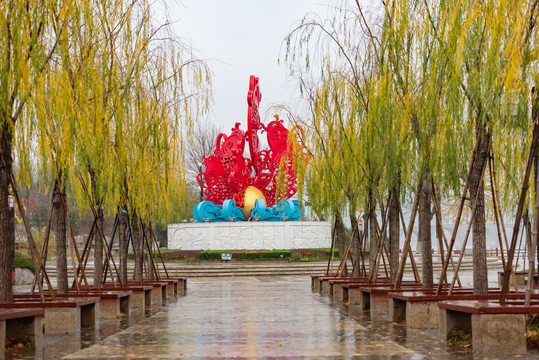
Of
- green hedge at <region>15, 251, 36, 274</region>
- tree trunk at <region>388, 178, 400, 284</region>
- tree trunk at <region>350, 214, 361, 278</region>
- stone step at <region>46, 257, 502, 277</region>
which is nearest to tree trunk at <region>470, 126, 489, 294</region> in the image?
tree trunk at <region>388, 178, 400, 284</region>

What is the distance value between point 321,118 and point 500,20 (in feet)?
26.8

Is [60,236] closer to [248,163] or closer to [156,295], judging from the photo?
[156,295]

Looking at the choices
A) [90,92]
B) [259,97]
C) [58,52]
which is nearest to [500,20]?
[58,52]

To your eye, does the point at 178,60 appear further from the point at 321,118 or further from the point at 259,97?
the point at 259,97

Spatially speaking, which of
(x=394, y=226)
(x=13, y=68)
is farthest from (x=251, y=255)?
(x=13, y=68)

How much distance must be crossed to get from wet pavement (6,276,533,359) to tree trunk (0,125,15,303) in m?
0.86

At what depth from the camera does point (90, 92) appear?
11273 millimetres

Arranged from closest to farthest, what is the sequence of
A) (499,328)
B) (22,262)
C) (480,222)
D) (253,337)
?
1. (499,328)
2. (253,337)
3. (480,222)
4. (22,262)

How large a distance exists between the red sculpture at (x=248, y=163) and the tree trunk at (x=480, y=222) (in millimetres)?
21477

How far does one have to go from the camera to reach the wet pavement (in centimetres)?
705

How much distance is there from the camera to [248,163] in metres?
34.0

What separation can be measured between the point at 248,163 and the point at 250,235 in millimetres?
4288

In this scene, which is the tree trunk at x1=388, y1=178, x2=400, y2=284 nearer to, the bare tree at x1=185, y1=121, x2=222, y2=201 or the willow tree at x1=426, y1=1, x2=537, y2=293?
the willow tree at x1=426, y1=1, x2=537, y2=293

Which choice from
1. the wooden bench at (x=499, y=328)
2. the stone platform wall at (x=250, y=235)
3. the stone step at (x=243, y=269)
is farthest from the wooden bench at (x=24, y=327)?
the stone platform wall at (x=250, y=235)
